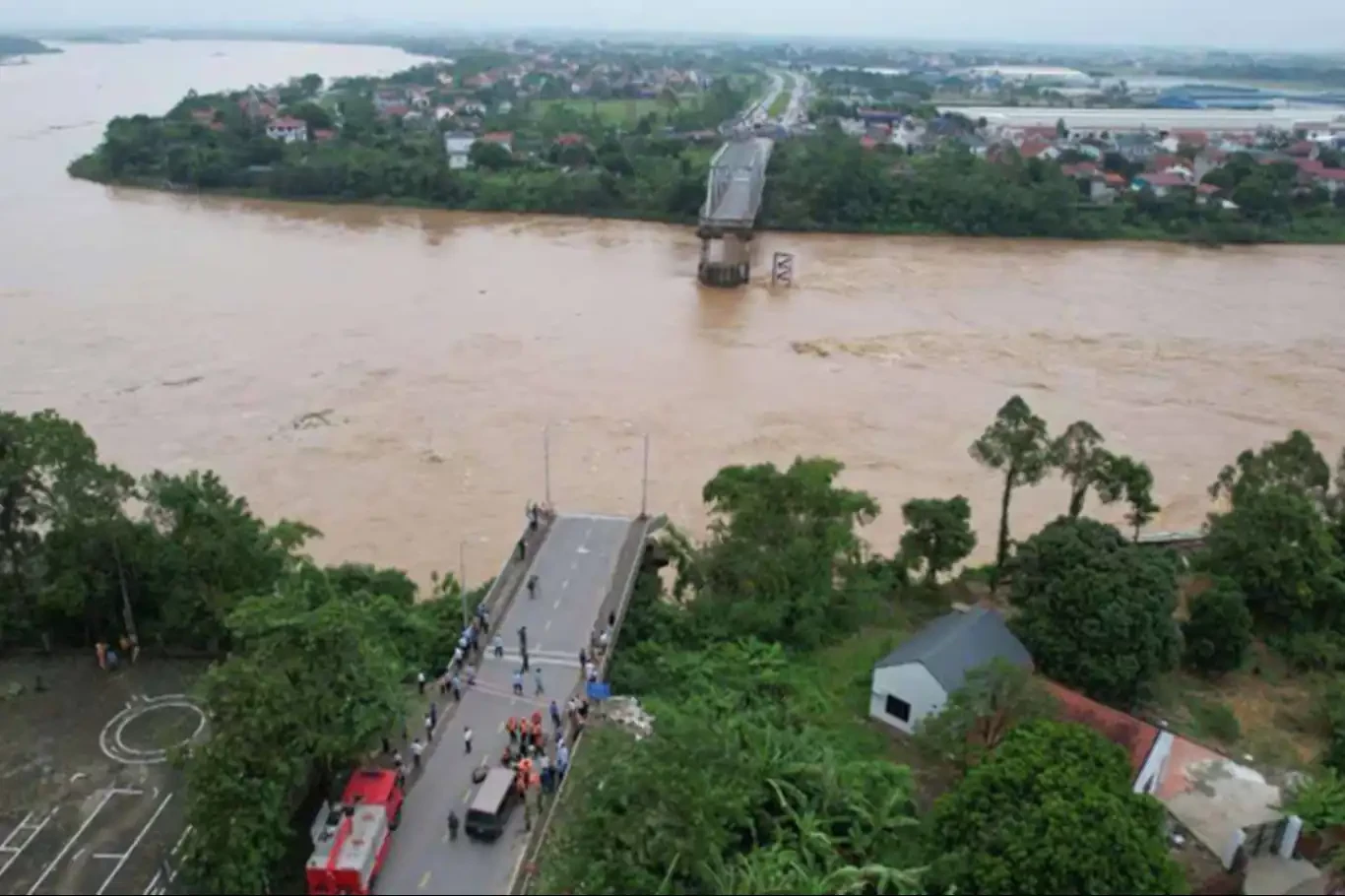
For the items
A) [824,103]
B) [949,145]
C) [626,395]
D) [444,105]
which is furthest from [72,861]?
[824,103]

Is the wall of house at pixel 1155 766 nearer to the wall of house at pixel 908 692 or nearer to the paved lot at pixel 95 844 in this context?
the wall of house at pixel 908 692

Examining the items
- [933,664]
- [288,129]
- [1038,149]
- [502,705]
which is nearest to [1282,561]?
[933,664]

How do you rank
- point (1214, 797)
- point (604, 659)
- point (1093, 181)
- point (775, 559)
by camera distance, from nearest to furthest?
point (1214, 797)
point (604, 659)
point (775, 559)
point (1093, 181)

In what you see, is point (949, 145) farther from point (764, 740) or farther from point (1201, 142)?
point (764, 740)

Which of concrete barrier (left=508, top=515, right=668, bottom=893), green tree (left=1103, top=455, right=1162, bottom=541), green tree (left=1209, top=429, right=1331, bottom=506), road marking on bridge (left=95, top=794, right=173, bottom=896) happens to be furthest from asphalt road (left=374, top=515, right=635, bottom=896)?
green tree (left=1209, top=429, right=1331, bottom=506)

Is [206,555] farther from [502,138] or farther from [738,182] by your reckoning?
[502,138]
